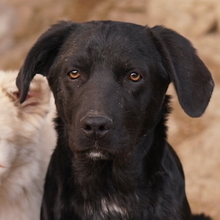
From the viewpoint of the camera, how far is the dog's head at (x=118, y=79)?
9.82ft

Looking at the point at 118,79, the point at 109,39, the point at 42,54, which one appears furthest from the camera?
the point at 42,54

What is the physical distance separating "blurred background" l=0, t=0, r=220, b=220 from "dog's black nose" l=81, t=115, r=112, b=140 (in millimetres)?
2726

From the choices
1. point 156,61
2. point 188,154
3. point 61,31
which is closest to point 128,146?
point 156,61

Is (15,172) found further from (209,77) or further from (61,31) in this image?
(209,77)

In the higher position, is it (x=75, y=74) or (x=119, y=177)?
(x=75, y=74)

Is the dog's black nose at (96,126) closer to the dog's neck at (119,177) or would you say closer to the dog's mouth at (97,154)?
the dog's mouth at (97,154)

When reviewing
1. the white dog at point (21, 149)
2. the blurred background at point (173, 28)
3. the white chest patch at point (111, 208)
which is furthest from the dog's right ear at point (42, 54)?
the blurred background at point (173, 28)

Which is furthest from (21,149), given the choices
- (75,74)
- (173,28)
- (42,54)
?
(173,28)

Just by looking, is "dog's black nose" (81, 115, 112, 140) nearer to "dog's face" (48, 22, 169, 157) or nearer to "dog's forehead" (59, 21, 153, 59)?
"dog's face" (48, 22, 169, 157)

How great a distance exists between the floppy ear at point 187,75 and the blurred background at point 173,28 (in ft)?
7.95

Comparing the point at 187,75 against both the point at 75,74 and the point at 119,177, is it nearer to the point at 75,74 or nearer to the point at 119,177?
the point at 75,74

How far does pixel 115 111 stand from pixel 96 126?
0.17 m

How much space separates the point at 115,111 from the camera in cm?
298

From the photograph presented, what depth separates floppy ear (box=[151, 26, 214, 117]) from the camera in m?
3.11
